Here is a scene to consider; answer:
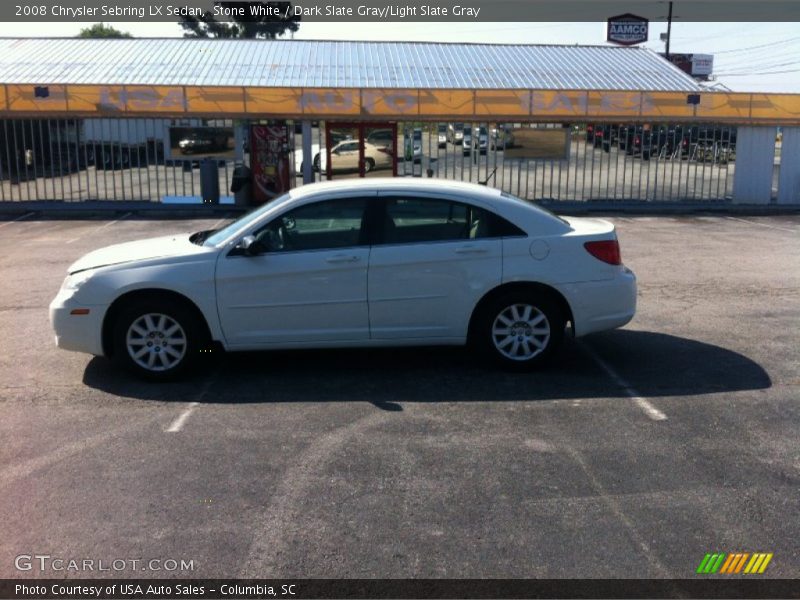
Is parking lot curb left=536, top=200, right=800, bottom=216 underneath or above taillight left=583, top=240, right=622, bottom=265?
underneath

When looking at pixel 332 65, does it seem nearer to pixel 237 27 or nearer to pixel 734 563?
pixel 734 563

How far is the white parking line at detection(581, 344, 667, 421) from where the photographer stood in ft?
20.1

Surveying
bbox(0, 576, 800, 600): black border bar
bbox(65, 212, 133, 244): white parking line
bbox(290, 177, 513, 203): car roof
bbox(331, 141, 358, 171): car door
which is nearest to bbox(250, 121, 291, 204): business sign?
bbox(331, 141, 358, 171): car door

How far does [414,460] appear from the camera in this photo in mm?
5277

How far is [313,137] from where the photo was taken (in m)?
21.8

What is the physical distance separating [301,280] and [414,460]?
2091 mm

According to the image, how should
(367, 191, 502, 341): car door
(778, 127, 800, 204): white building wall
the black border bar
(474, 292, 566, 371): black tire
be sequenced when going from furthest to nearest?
(778, 127, 800, 204): white building wall, (474, 292, 566, 371): black tire, (367, 191, 502, 341): car door, the black border bar

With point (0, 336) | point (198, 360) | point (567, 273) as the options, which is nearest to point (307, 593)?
point (198, 360)

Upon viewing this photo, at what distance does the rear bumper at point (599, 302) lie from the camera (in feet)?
22.9

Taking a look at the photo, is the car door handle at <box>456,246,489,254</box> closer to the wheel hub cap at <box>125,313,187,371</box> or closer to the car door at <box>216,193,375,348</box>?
the car door at <box>216,193,375,348</box>

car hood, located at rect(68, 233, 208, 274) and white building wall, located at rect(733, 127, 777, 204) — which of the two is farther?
white building wall, located at rect(733, 127, 777, 204)

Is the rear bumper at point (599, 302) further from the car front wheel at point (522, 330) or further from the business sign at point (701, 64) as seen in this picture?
the business sign at point (701, 64)

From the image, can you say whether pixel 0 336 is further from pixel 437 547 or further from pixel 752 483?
pixel 752 483

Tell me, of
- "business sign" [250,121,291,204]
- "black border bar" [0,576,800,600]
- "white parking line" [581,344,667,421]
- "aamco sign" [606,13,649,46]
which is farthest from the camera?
"aamco sign" [606,13,649,46]
